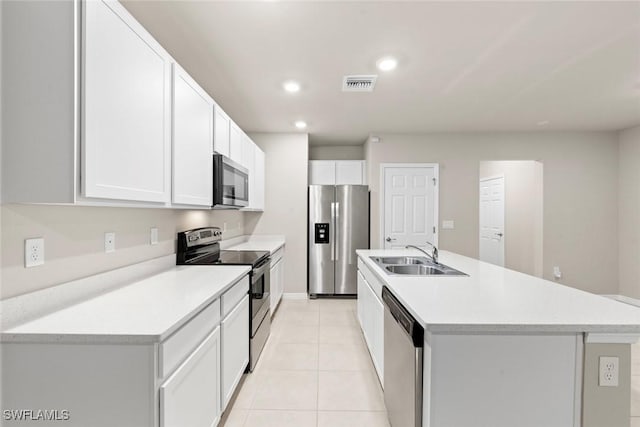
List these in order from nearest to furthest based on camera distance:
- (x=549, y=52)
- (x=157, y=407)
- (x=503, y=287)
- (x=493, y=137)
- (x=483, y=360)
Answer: (x=157, y=407)
(x=483, y=360)
(x=503, y=287)
(x=549, y=52)
(x=493, y=137)

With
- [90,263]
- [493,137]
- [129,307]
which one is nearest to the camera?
[129,307]

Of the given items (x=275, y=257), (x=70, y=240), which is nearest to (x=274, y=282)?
(x=275, y=257)

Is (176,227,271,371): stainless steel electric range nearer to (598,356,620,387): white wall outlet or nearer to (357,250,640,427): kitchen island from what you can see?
(357,250,640,427): kitchen island

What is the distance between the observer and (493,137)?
189 inches

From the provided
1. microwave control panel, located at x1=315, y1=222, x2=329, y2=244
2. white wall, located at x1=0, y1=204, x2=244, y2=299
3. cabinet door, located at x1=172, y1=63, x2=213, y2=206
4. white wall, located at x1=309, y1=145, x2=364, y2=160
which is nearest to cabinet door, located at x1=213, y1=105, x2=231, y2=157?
cabinet door, located at x1=172, y1=63, x2=213, y2=206

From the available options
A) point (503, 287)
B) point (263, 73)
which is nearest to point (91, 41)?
point (263, 73)

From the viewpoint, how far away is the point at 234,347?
206 centimetres

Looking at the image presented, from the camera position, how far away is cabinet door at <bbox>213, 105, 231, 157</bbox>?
2506 mm

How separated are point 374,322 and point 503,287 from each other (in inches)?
40.1

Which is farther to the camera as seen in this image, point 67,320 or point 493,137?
point 493,137

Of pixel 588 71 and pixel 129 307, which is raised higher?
pixel 588 71

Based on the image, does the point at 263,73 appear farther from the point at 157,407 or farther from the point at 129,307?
the point at 157,407

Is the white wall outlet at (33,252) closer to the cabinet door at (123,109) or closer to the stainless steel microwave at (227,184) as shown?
the cabinet door at (123,109)

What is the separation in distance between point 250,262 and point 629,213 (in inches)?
222
